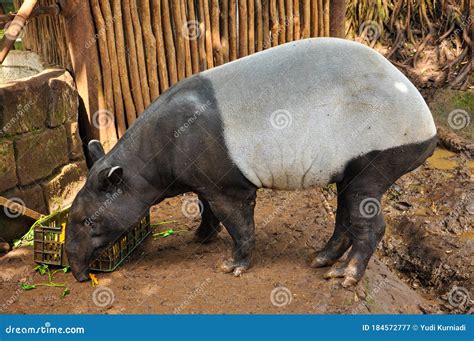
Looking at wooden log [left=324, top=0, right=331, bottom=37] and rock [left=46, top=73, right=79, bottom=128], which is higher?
wooden log [left=324, top=0, right=331, bottom=37]

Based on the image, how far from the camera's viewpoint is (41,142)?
626 cm

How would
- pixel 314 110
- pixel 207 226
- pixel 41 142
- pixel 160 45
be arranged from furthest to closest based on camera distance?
pixel 160 45 → pixel 41 142 → pixel 207 226 → pixel 314 110

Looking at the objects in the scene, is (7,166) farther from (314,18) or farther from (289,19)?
(314,18)

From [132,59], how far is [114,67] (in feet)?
0.85

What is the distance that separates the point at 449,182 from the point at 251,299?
173 inches

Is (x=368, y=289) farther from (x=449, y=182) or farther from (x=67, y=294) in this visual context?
(x=449, y=182)

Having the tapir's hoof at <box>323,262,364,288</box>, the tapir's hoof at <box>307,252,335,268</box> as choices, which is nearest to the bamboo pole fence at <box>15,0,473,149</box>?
the tapir's hoof at <box>307,252,335,268</box>

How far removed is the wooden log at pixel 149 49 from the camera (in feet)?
23.0

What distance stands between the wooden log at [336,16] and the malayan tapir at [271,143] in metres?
3.93

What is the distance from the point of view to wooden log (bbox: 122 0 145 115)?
22.7ft

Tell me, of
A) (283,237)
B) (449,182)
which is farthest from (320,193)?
(449,182)

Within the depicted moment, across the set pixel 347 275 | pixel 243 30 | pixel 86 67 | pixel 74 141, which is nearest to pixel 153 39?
pixel 86 67

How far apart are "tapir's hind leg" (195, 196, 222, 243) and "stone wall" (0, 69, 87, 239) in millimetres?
1785

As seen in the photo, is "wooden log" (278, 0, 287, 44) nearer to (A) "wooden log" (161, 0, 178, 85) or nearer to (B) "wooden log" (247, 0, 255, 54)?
(B) "wooden log" (247, 0, 255, 54)
